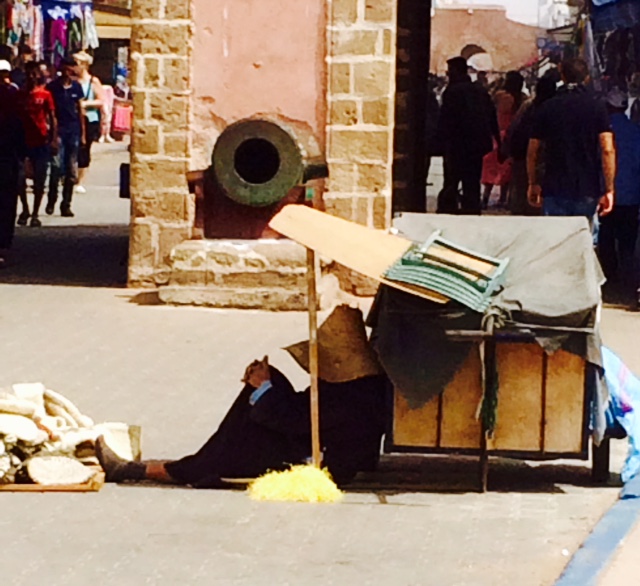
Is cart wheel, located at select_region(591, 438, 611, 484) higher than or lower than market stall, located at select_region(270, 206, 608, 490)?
lower

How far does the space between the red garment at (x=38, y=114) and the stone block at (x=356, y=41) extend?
419 centimetres

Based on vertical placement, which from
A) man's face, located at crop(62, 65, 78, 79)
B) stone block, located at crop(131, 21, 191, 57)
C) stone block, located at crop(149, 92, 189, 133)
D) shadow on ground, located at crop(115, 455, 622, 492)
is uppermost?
stone block, located at crop(131, 21, 191, 57)

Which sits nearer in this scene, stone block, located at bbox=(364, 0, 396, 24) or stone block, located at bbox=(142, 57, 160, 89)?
stone block, located at bbox=(364, 0, 396, 24)

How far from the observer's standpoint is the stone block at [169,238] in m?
14.2

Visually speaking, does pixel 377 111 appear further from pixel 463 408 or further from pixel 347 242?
pixel 463 408

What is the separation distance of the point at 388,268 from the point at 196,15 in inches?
269

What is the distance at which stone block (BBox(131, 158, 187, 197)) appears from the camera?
1412cm

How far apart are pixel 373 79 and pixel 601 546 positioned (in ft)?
24.6

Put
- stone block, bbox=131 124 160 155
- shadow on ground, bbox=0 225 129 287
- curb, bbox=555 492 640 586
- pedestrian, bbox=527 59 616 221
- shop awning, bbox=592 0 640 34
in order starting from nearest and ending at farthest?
1. curb, bbox=555 492 640 586
2. pedestrian, bbox=527 59 616 221
3. stone block, bbox=131 124 160 155
4. shadow on ground, bbox=0 225 129 287
5. shop awning, bbox=592 0 640 34

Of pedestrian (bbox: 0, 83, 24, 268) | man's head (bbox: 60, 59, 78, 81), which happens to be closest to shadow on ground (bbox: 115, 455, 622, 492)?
pedestrian (bbox: 0, 83, 24, 268)

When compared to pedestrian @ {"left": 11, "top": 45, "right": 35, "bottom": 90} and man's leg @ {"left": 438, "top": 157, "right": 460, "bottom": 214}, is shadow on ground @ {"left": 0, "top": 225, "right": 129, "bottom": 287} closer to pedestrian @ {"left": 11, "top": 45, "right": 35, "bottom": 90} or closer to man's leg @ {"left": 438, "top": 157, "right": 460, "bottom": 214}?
man's leg @ {"left": 438, "top": 157, "right": 460, "bottom": 214}

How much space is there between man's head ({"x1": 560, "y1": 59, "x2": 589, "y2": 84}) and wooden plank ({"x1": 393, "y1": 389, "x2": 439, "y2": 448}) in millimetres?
5325

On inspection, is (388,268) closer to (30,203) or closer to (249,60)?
(249,60)

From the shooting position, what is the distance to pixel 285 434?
782cm
